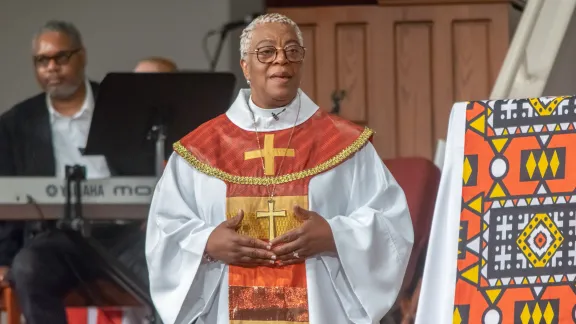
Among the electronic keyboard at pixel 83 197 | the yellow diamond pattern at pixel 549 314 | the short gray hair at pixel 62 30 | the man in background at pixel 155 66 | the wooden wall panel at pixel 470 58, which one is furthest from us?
the wooden wall panel at pixel 470 58

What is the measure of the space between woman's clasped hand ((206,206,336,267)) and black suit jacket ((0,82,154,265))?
194cm

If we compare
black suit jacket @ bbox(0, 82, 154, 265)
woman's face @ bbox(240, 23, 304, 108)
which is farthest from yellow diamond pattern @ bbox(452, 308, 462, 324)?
black suit jacket @ bbox(0, 82, 154, 265)

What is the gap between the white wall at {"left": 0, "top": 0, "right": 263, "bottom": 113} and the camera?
8.09m

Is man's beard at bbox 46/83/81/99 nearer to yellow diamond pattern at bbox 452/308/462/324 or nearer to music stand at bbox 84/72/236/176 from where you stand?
music stand at bbox 84/72/236/176

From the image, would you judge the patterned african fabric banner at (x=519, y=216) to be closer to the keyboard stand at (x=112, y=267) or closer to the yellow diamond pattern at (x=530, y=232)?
the yellow diamond pattern at (x=530, y=232)

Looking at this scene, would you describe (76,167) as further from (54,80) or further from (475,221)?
(475,221)

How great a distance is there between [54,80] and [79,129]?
252 mm

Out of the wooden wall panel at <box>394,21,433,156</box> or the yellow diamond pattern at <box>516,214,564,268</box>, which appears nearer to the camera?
the yellow diamond pattern at <box>516,214,564,268</box>

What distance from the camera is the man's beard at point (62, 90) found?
579 centimetres

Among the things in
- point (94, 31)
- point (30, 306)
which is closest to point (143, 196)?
point (30, 306)

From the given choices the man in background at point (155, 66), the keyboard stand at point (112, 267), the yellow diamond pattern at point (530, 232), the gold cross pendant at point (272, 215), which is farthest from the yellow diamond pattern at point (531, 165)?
the man in background at point (155, 66)

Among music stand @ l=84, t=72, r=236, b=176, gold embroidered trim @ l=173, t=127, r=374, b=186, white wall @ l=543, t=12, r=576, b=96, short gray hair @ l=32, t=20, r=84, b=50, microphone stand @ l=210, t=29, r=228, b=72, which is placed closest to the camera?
gold embroidered trim @ l=173, t=127, r=374, b=186

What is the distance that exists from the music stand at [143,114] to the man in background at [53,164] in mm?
90

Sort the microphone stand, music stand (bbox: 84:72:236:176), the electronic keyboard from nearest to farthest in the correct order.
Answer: the electronic keyboard < music stand (bbox: 84:72:236:176) < the microphone stand
